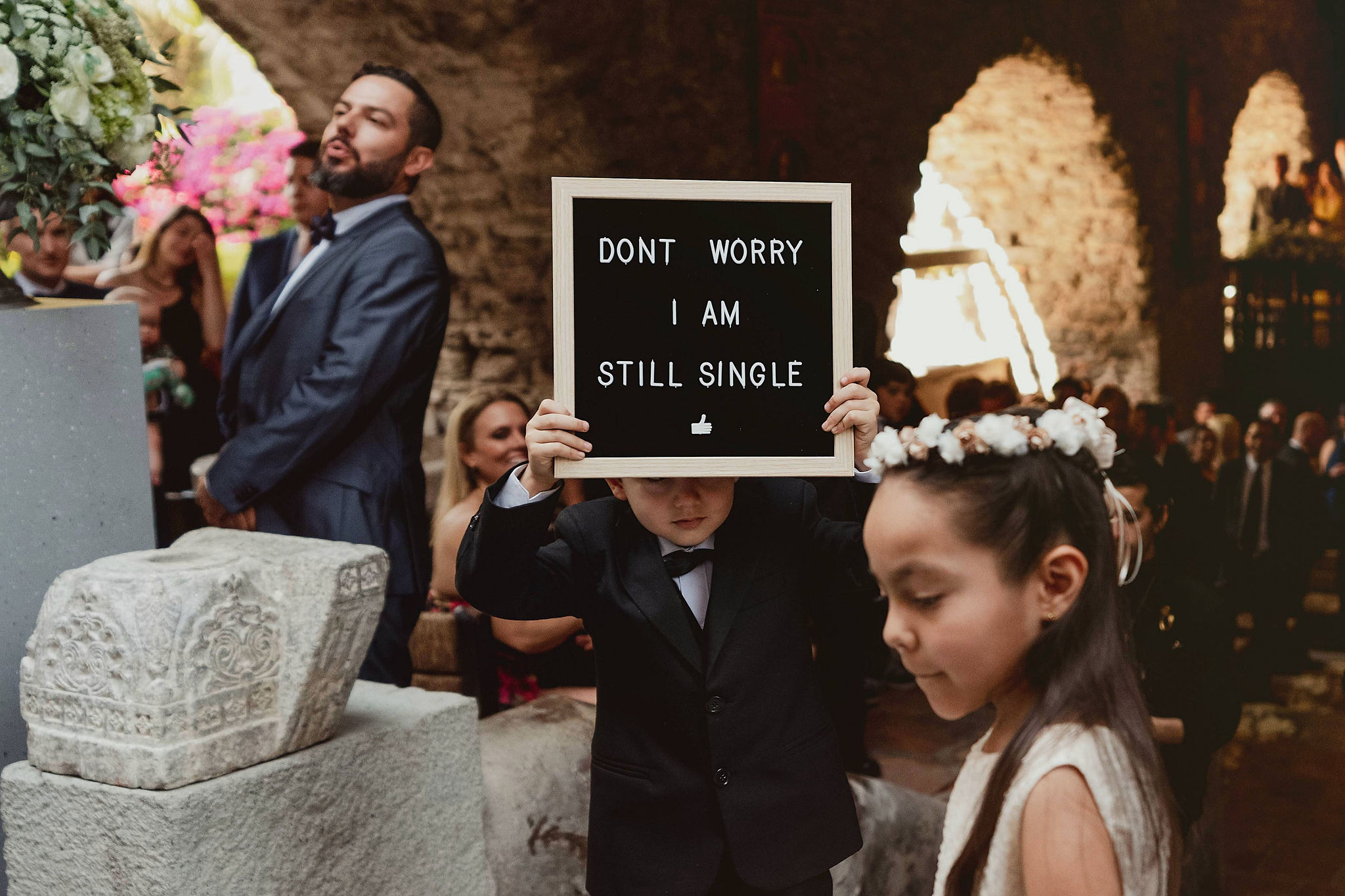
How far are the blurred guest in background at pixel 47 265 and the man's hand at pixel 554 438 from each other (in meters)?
2.34

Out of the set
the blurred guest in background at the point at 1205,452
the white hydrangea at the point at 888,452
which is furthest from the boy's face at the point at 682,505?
the blurred guest in background at the point at 1205,452

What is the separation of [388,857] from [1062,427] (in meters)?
1.82

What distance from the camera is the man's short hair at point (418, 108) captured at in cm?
372

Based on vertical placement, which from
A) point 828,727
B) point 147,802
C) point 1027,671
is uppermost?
point 1027,671

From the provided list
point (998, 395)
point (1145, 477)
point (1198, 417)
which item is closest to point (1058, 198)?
point (998, 395)

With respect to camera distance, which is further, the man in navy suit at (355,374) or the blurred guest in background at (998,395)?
the blurred guest in background at (998,395)

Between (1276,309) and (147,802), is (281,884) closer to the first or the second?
(147,802)

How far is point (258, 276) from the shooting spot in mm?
3756

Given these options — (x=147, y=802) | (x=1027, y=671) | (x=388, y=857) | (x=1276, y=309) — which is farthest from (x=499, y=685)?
(x=1276, y=309)

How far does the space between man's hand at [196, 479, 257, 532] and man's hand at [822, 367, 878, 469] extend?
232cm

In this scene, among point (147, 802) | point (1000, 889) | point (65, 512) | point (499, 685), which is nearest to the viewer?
point (1000, 889)

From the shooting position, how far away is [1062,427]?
1428 millimetres

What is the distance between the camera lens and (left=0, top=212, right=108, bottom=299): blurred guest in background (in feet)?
11.7

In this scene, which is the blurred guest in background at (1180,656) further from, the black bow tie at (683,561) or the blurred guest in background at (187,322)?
the blurred guest in background at (187,322)
